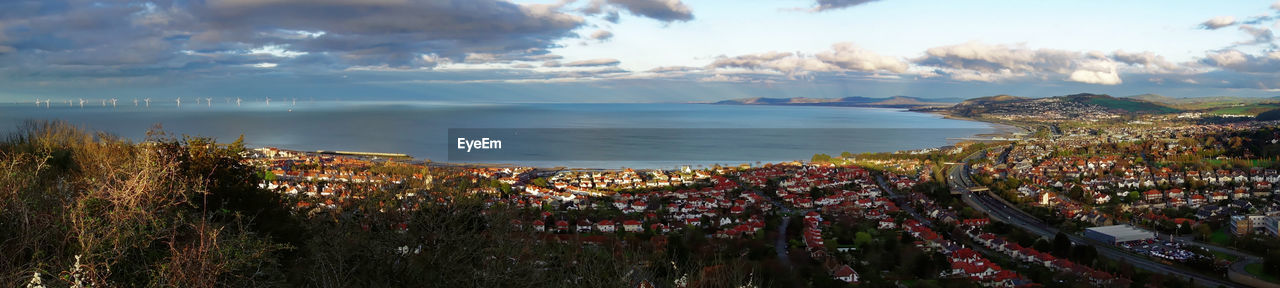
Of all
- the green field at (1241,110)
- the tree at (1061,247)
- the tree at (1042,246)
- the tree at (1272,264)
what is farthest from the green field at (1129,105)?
the tree at (1061,247)

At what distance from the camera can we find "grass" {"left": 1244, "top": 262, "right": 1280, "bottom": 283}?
935cm

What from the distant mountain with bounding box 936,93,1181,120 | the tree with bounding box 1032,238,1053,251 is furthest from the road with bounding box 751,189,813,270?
the distant mountain with bounding box 936,93,1181,120

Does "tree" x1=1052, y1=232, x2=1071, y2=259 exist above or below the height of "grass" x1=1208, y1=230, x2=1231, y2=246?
above

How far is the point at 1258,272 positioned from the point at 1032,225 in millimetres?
4427

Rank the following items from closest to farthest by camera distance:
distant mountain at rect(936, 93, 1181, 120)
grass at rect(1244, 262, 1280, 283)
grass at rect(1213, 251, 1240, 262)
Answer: grass at rect(1244, 262, 1280, 283)
grass at rect(1213, 251, 1240, 262)
distant mountain at rect(936, 93, 1181, 120)

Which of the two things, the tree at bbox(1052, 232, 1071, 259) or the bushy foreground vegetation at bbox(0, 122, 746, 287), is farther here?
the tree at bbox(1052, 232, 1071, 259)

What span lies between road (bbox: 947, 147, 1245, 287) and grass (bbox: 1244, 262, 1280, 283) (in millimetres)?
541

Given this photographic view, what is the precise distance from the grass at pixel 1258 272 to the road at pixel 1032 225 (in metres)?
0.54

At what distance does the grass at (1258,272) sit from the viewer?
9352 mm

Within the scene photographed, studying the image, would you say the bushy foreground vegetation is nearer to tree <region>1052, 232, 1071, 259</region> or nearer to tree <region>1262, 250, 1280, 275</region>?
tree <region>1052, 232, 1071, 259</region>

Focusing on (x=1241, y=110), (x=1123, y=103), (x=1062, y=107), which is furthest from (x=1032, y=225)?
(x=1123, y=103)

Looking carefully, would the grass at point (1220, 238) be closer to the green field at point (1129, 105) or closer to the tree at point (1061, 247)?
the tree at point (1061, 247)

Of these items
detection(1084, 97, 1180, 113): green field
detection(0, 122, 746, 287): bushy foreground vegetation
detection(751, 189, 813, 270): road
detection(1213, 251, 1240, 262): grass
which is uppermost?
detection(1084, 97, 1180, 113): green field

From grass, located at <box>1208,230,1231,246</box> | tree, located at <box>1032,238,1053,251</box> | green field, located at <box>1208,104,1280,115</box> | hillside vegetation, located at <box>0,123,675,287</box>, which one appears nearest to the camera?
hillside vegetation, located at <box>0,123,675,287</box>
